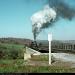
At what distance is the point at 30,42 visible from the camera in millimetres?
23344

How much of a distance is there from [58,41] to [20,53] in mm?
7772

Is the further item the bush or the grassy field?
the bush

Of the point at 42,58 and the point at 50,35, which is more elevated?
the point at 50,35

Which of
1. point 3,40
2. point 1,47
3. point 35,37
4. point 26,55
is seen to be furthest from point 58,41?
point 26,55

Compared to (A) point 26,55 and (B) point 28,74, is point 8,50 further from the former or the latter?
(B) point 28,74

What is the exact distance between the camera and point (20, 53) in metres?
17.6

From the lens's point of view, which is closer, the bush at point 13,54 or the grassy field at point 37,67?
the grassy field at point 37,67

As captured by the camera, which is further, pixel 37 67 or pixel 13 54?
pixel 13 54

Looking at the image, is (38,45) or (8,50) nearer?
(8,50)

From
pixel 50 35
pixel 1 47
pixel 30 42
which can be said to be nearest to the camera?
pixel 50 35

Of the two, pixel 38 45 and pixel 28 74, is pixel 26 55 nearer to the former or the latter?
pixel 38 45

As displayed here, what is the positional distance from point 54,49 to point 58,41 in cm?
348

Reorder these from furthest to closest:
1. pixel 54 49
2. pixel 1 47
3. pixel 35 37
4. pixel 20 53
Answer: pixel 35 37, pixel 54 49, pixel 1 47, pixel 20 53

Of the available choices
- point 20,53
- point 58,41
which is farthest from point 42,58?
point 58,41
